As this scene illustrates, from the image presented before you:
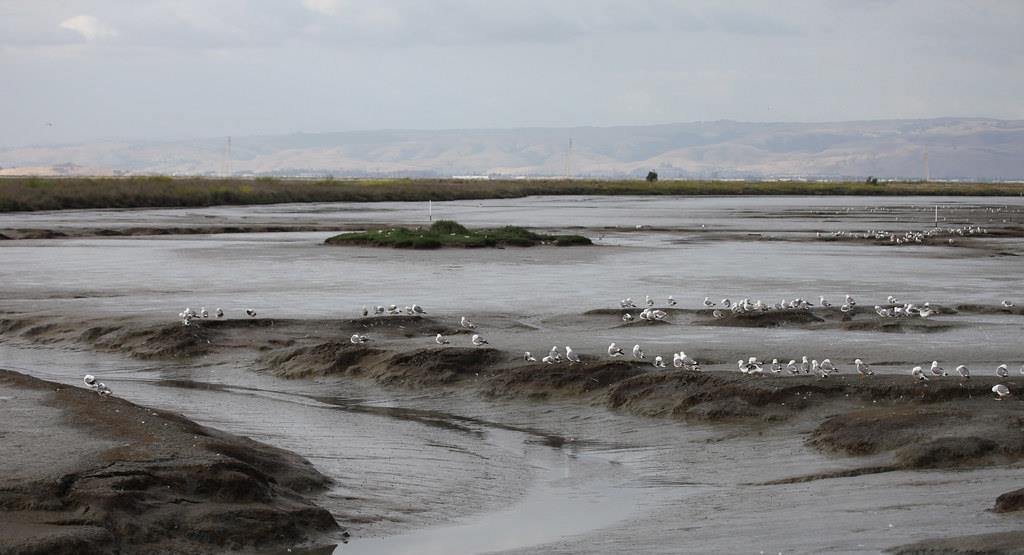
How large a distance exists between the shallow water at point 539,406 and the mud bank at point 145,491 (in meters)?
0.50

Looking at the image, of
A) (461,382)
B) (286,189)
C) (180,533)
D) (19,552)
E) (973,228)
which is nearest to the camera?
(19,552)

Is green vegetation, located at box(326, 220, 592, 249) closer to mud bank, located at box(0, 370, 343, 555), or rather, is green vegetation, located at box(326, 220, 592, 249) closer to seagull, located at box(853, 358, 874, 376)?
seagull, located at box(853, 358, 874, 376)

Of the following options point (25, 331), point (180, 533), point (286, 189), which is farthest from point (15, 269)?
point (286, 189)

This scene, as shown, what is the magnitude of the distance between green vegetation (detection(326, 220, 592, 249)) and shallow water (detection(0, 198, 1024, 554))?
6.02 ft

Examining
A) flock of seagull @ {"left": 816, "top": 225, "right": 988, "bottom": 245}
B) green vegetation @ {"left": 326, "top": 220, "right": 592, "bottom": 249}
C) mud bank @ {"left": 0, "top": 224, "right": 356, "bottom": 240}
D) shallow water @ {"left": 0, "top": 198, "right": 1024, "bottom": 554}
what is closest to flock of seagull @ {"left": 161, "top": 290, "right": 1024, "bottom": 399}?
shallow water @ {"left": 0, "top": 198, "right": 1024, "bottom": 554}

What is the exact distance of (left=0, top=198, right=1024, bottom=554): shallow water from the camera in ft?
35.0

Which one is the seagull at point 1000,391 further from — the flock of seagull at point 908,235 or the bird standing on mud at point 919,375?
the flock of seagull at point 908,235

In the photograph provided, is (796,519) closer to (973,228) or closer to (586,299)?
(586,299)

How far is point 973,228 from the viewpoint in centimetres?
5462

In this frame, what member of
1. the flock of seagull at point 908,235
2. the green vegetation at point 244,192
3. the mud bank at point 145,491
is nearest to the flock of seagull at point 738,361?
the mud bank at point 145,491

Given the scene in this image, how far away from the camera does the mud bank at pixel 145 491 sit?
9.53m

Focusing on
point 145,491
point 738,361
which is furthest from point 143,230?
point 145,491

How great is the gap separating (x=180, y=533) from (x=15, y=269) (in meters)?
25.4

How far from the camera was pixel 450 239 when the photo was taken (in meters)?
42.2
